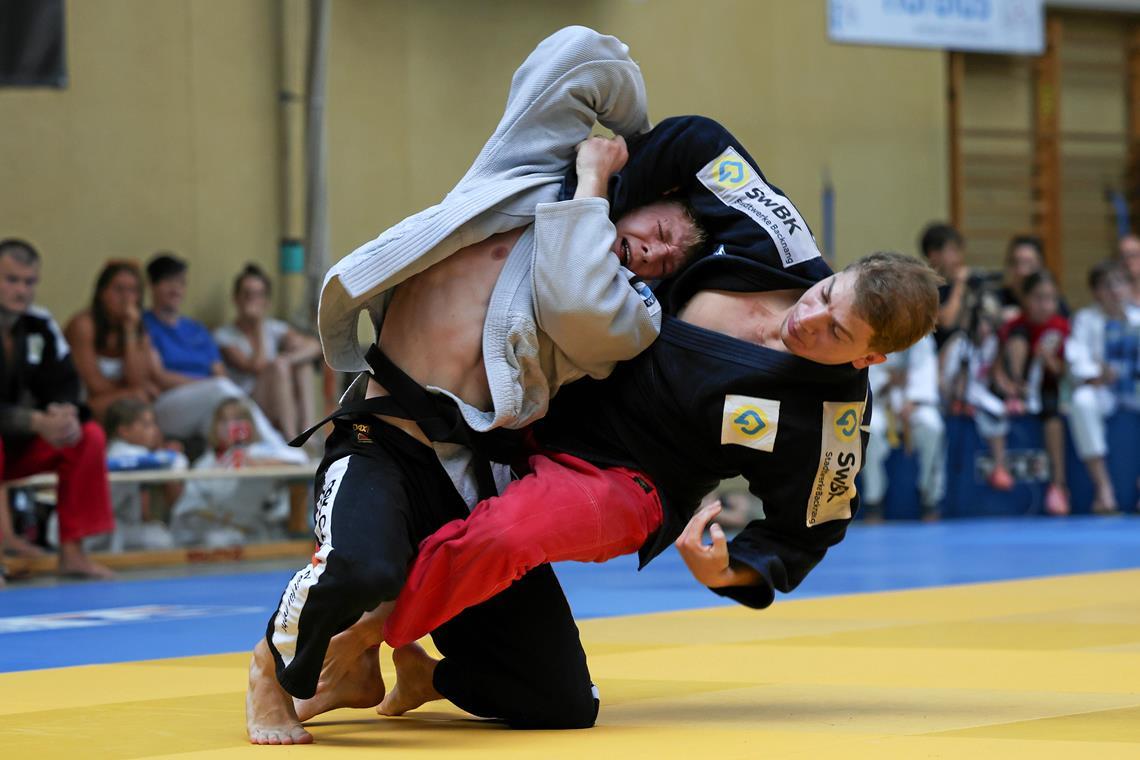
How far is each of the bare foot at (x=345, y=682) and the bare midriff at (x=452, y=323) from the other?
42 centimetres

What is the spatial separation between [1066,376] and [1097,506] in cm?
88

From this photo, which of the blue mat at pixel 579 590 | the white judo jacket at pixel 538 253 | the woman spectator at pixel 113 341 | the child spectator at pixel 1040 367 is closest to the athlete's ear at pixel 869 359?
the white judo jacket at pixel 538 253

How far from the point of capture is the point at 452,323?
122 inches

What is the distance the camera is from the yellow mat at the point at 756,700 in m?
2.73

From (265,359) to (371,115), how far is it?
2.06 meters

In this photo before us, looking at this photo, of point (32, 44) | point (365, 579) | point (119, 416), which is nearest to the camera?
point (365, 579)

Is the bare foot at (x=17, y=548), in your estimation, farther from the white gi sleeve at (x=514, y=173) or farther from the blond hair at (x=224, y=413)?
the white gi sleeve at (x=514, y=173)

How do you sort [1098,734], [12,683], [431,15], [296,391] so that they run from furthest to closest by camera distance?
[431,15], [296,391], [12,683], [1098,734]

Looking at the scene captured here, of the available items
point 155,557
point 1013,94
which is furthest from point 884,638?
point 1013,94

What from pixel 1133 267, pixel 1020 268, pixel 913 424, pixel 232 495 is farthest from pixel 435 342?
pixel 1133 267

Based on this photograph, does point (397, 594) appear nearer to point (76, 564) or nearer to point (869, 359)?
point (869, 359)

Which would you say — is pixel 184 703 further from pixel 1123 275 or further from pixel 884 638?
pixel 1123 275

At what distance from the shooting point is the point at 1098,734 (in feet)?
9.02

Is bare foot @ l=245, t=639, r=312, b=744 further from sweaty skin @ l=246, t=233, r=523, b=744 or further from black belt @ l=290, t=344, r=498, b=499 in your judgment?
black belt @ l=290, t=344, r=498, b=499
